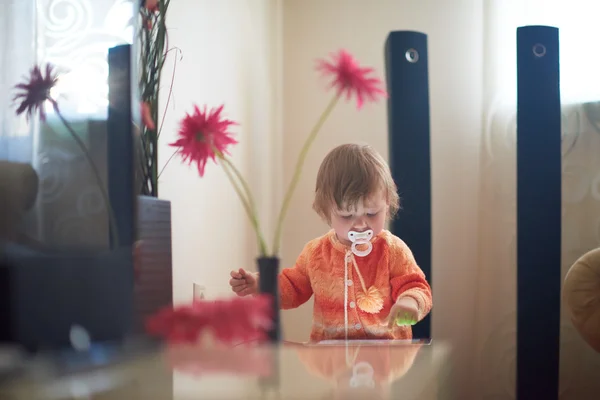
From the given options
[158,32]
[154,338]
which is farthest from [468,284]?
[154,338]

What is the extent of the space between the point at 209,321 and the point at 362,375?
16 centimetres

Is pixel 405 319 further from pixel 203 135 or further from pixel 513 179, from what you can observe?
pixel 513 179

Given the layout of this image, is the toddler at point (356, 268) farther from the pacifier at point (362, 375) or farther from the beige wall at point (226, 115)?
the pacifier at point (362, 375)

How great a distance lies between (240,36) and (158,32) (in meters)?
0.55

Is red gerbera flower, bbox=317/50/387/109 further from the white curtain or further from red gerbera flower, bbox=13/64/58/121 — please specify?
the white curtain

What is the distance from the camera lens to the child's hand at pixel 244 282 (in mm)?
1053

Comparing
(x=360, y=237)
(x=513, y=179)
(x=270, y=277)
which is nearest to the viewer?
(x=270, y=277)

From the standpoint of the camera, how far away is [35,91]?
66 centimetres

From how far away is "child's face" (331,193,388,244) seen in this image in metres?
1.12

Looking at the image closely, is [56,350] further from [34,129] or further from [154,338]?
[34,129]

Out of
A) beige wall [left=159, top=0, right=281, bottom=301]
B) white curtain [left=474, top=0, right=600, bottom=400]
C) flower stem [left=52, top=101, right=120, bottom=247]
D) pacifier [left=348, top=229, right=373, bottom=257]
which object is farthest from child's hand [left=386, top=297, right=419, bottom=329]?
white curtain [left=474, top=0, right=600, bottom=400]

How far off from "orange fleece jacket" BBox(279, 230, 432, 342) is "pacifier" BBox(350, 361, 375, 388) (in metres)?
0.49

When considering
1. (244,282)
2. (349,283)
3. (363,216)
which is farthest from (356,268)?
(244,282)

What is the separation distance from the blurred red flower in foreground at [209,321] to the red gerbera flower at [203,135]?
1.00 ft
